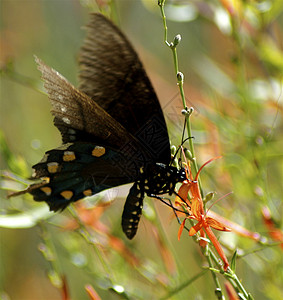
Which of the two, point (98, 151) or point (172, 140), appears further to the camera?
point (172, 140)

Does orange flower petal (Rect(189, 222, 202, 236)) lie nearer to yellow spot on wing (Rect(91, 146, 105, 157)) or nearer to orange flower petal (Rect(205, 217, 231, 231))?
orange flower petal (Rect(205, 217, 231, 231))

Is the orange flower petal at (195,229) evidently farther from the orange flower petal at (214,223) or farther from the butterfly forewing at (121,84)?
the butterfly forewing at (121,84)

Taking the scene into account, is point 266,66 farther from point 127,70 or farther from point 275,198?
point 127,70

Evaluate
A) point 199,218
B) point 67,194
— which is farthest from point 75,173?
point 199,218

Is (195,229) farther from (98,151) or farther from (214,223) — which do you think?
(98,151)

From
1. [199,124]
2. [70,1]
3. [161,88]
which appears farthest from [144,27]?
[199,124]
